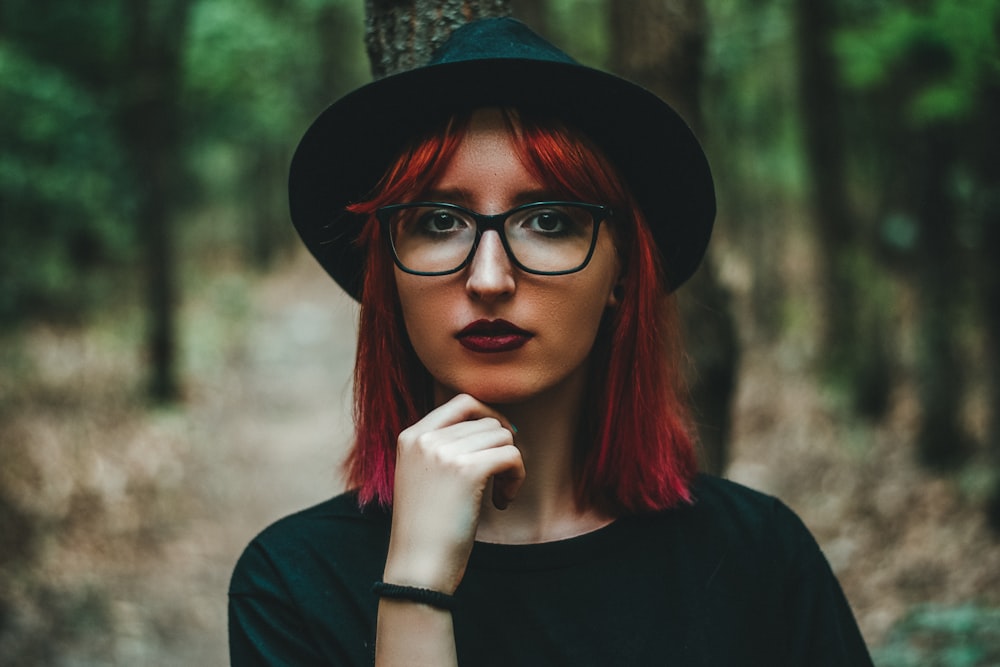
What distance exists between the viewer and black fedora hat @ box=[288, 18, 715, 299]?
1640 mm

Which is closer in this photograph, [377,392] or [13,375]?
[377,392]

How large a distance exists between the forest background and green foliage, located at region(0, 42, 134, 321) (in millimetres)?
51

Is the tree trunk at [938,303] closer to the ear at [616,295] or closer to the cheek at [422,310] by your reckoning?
the ear at [616,295]

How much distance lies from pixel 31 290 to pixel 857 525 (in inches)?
382

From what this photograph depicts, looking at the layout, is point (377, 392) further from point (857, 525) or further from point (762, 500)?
point (857, 525)

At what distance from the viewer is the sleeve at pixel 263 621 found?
162cm

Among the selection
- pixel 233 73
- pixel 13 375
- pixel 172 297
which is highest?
pixel 233 73

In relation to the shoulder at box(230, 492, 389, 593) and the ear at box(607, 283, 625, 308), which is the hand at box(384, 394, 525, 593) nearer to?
the shoulder at box(230, 492, 389, 593)

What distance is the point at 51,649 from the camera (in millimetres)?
4848

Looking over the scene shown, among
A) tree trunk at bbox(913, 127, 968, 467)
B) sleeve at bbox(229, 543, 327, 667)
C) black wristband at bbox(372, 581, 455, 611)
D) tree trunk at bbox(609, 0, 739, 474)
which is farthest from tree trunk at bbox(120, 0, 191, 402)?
black wristband at bbox(372, 581, 455, 611)

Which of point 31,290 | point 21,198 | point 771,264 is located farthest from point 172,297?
point 771,264

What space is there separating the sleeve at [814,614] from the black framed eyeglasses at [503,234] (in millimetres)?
808

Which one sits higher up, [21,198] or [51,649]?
[21,198]

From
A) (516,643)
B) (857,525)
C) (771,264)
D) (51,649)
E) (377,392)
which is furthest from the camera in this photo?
(771,264)
